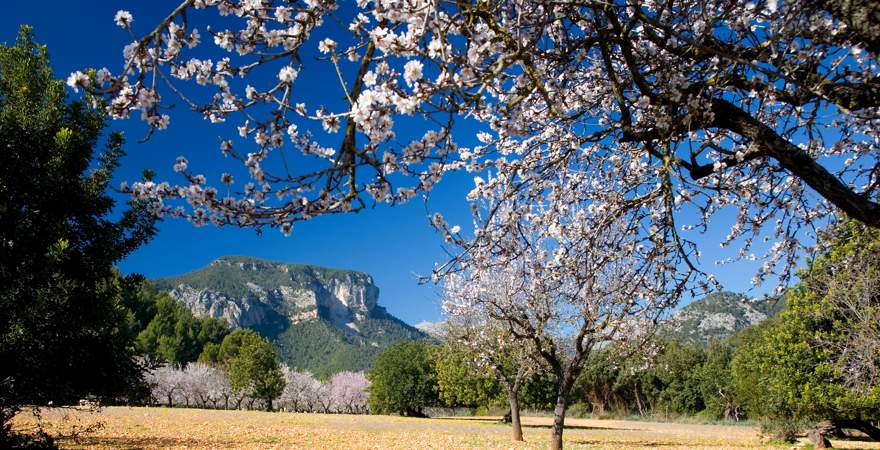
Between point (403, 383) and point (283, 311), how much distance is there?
137m

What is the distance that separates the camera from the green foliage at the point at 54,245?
10.0 meters

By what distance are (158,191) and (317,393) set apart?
64703 millimetres

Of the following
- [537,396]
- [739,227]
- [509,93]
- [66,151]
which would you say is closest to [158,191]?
[509,93]

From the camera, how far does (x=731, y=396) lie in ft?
165

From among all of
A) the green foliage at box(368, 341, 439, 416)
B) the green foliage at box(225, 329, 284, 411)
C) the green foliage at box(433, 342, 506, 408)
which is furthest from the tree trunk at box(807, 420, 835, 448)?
the green foliage at box(225, 329, 284, 411)

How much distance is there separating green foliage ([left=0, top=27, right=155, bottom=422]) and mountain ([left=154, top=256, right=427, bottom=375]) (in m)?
109

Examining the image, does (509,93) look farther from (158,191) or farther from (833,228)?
(833,228)

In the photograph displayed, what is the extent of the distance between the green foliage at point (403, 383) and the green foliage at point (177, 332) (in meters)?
28.7

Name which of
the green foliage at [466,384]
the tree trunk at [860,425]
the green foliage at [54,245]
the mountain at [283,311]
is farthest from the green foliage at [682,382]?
the mountain at [283,311]

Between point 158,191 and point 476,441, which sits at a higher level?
point 158,191

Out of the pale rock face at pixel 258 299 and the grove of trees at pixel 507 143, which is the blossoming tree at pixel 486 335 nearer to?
the grove of trees at pixel 507 143

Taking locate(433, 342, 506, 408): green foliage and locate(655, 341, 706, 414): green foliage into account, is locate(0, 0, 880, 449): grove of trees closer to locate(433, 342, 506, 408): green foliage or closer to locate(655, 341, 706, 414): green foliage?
locate(433, 342, 506, 408): green foliage

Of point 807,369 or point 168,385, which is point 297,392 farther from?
point 807,369

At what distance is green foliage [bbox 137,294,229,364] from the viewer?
217 ft
